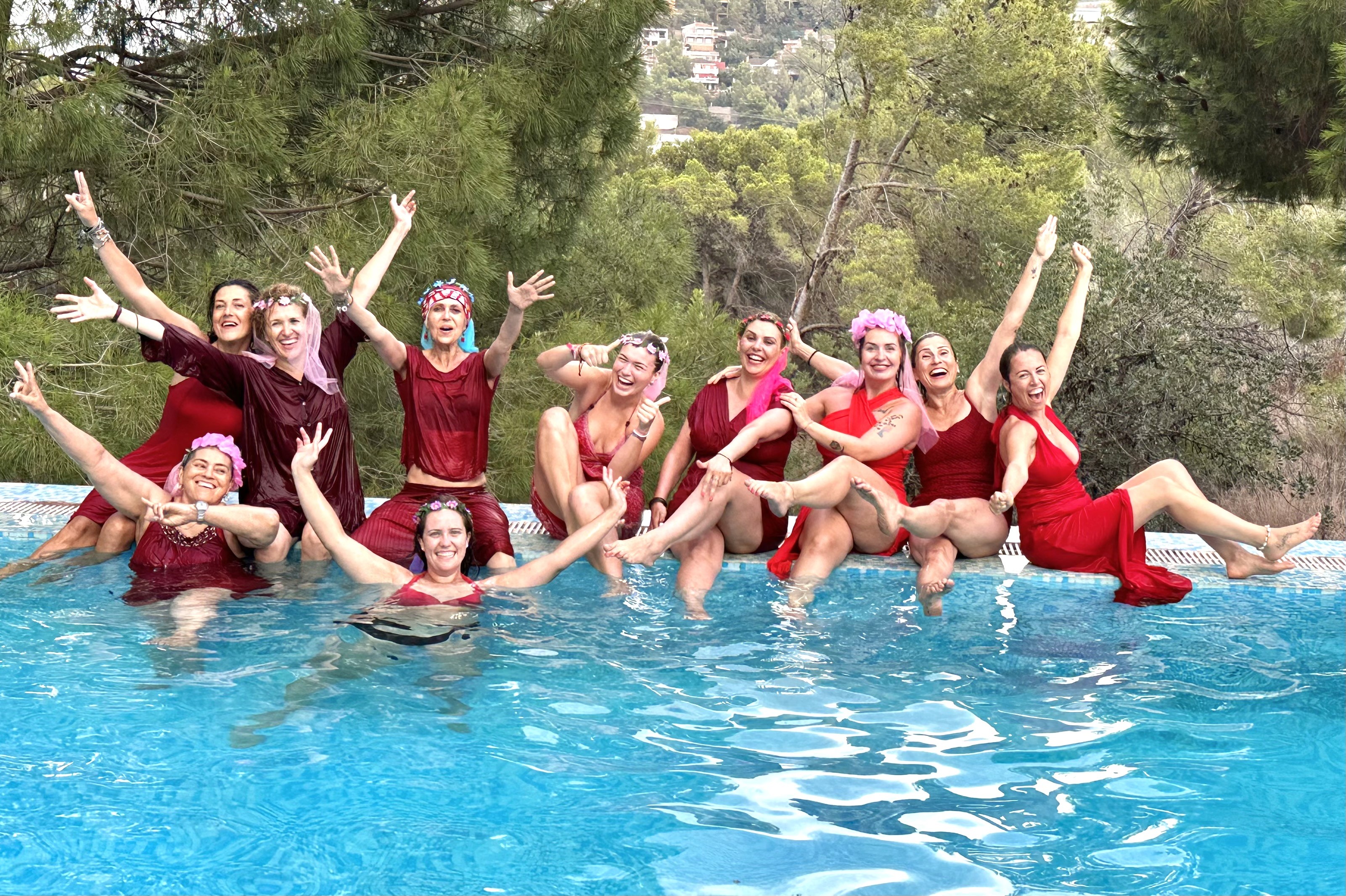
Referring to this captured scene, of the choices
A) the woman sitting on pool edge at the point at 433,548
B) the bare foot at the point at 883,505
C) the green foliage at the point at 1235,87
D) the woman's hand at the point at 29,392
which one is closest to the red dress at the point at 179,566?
the woman sitting on pool edge at the point at 433,548

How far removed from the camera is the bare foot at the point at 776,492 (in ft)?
16.7

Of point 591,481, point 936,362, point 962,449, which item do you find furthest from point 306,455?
point 962,449

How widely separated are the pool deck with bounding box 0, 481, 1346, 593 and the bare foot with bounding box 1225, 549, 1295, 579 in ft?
0.22

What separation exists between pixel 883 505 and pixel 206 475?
2.69 m

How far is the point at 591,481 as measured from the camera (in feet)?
19.4

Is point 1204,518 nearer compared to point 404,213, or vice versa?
point 1204,518

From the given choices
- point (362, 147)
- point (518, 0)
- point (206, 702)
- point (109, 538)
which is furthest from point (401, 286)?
point (206, 702)

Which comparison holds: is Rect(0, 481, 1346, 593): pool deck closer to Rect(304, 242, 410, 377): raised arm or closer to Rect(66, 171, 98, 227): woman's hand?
Rect(304, 242, 410, 377): raised arm

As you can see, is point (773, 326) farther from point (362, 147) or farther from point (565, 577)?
point (362, 147)

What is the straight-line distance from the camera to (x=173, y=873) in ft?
10.3

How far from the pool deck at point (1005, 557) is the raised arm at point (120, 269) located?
1.43m

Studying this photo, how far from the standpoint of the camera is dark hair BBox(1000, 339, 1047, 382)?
545cm

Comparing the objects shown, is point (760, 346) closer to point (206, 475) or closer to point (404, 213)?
point (404, 213)

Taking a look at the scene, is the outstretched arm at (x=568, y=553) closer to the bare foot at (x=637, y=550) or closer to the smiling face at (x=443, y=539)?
the bare foot at (x=637, y=550)
